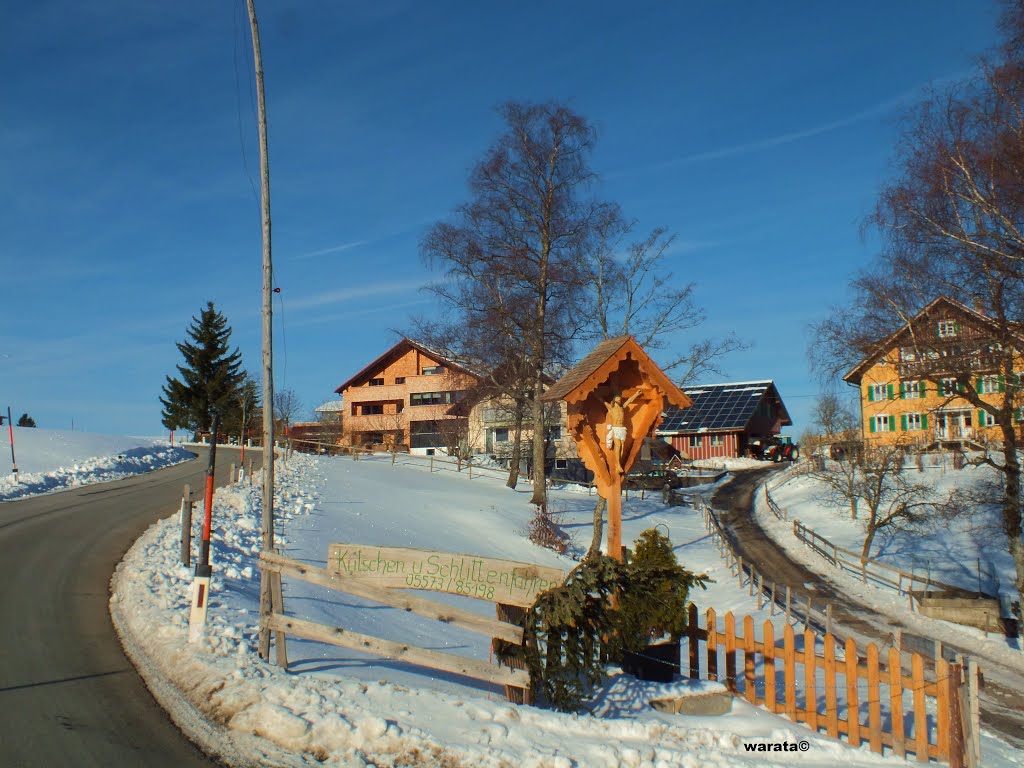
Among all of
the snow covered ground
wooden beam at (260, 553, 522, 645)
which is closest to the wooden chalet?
the snow covered ground

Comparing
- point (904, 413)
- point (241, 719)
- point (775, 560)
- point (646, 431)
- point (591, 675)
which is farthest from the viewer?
point (904, 413)

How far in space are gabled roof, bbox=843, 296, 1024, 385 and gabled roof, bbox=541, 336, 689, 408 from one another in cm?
1177

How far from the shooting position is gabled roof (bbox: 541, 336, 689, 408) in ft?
33.7

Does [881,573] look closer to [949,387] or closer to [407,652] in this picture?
[949,387]

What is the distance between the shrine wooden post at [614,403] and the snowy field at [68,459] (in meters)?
19.0

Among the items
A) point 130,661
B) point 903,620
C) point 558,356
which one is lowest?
point 903,620

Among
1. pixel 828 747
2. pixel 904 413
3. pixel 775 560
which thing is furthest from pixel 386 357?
pixel 828 747

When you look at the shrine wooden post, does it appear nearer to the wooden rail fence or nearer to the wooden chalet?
the wooden rail fence

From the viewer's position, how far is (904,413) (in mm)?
44688

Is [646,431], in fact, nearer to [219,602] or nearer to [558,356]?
[219,602]

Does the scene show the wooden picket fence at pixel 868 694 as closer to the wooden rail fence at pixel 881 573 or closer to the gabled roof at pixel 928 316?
the gabled roof at pixel 928 316

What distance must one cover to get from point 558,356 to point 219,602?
20.0 metres

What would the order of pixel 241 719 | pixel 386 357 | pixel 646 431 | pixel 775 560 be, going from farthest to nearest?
pixel 386 357 → pixel 775 560 → pixel 646 431 → pixel 241 719

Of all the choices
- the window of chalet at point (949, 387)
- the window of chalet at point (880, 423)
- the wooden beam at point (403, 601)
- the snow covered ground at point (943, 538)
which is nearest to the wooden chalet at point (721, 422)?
the window of chalet at point (880, 423)
